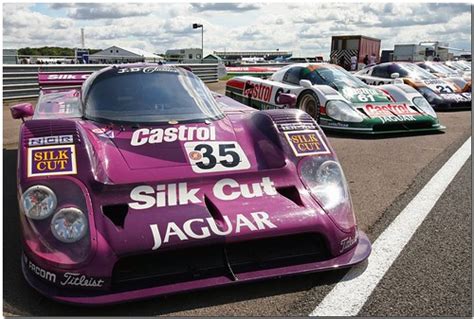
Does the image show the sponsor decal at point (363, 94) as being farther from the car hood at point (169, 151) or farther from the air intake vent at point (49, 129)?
the air intake vent at point (49, 129)

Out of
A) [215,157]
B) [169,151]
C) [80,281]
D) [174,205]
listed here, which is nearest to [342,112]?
[215,157]

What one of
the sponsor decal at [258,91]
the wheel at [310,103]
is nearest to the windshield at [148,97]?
the wheel at [310,103]

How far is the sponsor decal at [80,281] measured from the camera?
7.78 ft

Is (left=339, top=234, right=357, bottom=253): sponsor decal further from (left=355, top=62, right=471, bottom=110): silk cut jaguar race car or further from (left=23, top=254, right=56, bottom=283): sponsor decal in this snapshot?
(left=355, top=62, right=471, bottom=110): silk cut jaguar race car

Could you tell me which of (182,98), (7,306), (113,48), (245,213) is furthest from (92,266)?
(113,48)

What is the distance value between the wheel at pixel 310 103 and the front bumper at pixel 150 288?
5525 millimetres

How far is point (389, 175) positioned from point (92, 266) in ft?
11.9

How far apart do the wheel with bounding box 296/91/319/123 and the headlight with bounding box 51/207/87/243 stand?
19.2 feet

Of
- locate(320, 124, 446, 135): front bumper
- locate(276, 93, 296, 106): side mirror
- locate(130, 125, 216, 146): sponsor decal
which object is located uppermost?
locate(130, 125, 216, 146): sponsor decal

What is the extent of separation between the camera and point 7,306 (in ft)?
7.84

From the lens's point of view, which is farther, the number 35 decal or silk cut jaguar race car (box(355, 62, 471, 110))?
silk cut jaguar race car (box(355, 62, 471, 110))

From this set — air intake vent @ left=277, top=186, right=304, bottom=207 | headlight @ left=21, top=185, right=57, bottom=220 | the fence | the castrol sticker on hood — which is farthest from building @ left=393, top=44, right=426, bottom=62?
headlight @ left=21, top=185, right=57, bottom=220

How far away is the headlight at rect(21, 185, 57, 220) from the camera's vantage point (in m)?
2.57

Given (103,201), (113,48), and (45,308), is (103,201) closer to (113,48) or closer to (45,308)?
(45,308)
